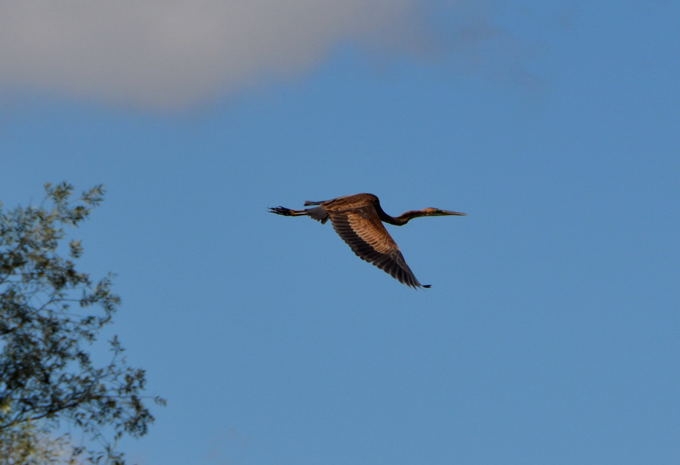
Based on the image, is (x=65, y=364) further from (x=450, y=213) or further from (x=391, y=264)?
(x=450, y=213)

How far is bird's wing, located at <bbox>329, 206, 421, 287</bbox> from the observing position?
27172 mm

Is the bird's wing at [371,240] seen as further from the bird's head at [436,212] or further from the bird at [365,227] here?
the bird's head at [436,212]

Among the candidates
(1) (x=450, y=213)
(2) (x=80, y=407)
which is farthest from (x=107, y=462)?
(1) (x=450, y=213)

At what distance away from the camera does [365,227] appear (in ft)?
92.2

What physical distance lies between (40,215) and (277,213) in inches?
447

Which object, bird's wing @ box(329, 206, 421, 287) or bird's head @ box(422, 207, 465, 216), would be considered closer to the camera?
bird's wing @ box(329, 206, 421, 287)

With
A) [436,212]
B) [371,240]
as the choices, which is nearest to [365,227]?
[371,240]

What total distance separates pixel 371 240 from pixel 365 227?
1.18 ft

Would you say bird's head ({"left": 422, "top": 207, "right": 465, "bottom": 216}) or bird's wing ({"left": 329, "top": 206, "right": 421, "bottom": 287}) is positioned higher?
bird's head ({"left": 422, "top": 207, "right": 465, "bottom": 216})

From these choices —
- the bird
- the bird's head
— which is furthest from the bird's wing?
the bird's head

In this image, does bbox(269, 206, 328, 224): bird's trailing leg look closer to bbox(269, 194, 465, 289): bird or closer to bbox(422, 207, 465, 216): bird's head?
A: bbox(269, 194, 465, 289): bird

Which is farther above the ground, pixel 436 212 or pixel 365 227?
pixel 436 212

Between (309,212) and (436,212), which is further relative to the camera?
(436,212)

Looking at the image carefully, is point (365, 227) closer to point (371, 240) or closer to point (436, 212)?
point (371, 240)
